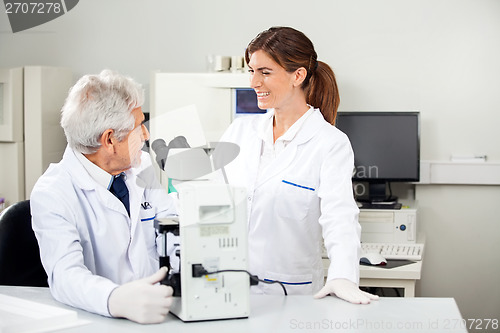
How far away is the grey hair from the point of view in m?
1.52

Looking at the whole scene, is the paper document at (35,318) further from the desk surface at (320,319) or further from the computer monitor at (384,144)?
the computer monitor at (384,144)

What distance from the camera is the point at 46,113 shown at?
10.1 ft

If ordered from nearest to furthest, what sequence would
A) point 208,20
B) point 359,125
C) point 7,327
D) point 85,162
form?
1. point 7,327
2. point 85,162
3. point 359,125
4. point 208,20

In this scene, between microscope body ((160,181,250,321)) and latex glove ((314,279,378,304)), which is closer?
microscope body ((160,181,250,321))

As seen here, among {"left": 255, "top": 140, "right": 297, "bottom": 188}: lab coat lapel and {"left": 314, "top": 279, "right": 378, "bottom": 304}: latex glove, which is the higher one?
{"left": 255, "top": 140, "right": 297, "bottom": 188}: lab coat lapel

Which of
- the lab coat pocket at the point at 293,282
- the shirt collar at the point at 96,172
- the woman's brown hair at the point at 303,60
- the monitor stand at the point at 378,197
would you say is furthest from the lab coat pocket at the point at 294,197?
the monitor stand at the point at 378,197

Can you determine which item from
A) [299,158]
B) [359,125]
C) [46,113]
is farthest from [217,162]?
[46,113]

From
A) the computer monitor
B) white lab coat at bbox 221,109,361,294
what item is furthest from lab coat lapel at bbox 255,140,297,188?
the computer monitor

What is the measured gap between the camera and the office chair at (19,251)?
5.49ft

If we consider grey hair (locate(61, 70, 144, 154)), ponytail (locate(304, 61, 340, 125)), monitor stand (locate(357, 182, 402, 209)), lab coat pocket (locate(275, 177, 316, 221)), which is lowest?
monitor stand (locate(357, 182, 402, 209))

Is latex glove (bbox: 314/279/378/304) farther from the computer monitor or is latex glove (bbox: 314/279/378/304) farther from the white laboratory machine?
the computer monitor

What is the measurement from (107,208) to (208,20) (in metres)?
1.93

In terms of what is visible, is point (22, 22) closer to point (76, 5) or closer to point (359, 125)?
point (76, 5)

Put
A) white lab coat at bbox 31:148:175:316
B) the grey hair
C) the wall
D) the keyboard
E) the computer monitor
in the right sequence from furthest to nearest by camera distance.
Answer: the wall → the computer monitor → the keyboard → the grey hair → white lab coat at bbox 31:148:175:316
